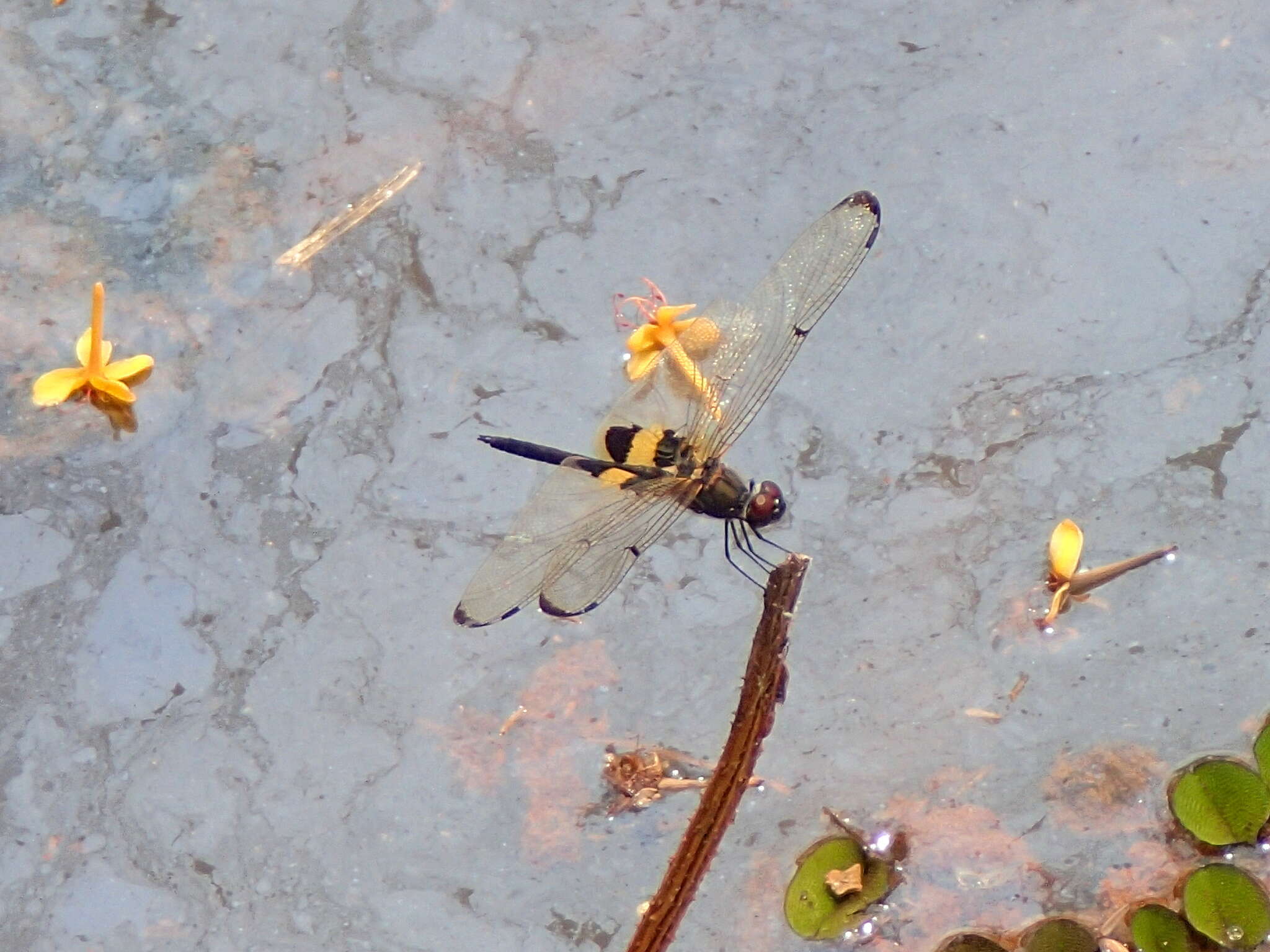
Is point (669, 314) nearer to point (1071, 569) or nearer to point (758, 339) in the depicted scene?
point (758, 339)

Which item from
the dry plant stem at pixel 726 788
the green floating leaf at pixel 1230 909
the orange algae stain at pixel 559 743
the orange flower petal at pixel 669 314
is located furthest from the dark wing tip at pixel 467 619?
the green floating leaf at pixel 1230 909

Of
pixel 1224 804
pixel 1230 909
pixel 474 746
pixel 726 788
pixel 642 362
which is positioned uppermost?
pixel 642 362

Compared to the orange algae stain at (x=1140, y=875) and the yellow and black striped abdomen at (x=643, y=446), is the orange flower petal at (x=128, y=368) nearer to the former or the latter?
the yellow and black striped abdomen at (x=643, y=446)

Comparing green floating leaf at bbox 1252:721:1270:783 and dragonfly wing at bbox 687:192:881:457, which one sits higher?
dragonfly wing at bbox 687:192:881:457

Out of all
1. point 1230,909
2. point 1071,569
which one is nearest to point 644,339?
point 1071,569

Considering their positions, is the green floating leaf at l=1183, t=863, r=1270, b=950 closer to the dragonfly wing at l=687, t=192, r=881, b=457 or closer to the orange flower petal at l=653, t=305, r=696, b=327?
the dragonfly wing at l=687, t=192, r=881, b=457

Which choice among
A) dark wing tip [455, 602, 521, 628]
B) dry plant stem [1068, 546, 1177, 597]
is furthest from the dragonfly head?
dry plant stem [1068, 546, 1177, 597]
